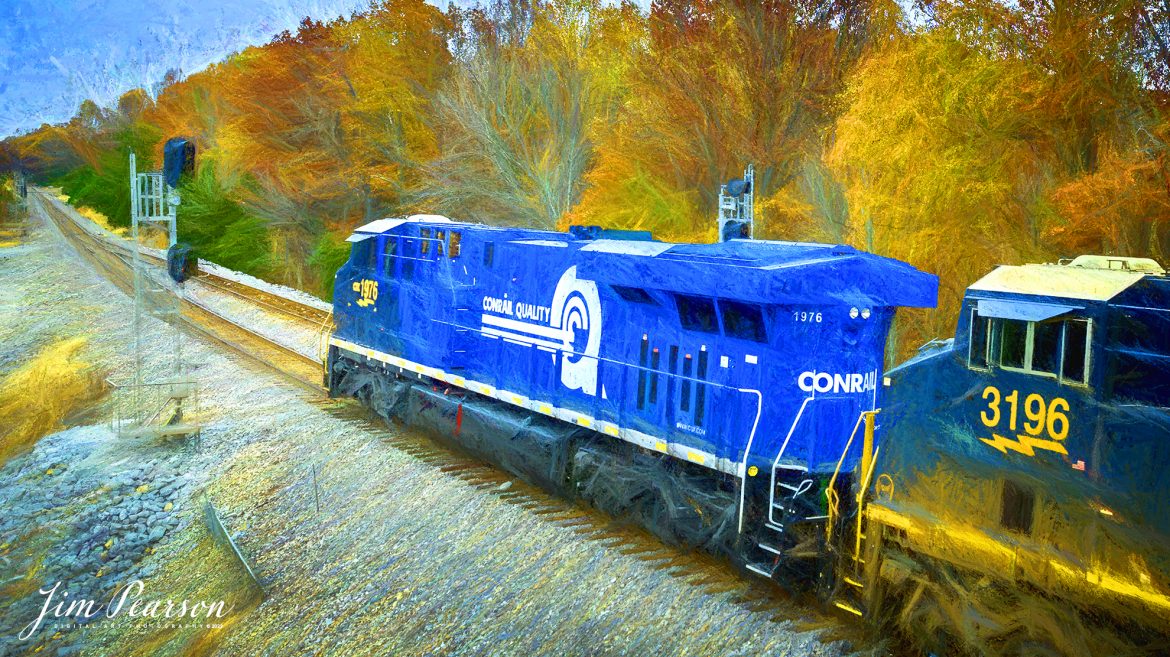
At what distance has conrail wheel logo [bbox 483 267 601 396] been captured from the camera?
10664mm

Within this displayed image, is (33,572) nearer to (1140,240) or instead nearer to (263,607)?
(263,607)

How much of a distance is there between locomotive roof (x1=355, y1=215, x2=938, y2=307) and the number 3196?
1830mm

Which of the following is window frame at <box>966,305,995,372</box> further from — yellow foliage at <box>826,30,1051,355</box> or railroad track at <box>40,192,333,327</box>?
railroad track at <box>40,192,333,327</box>

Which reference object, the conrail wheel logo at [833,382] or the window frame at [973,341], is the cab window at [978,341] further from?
the conrail wheel logo at [833,382]

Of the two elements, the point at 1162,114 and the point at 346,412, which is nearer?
the point at 1162,114

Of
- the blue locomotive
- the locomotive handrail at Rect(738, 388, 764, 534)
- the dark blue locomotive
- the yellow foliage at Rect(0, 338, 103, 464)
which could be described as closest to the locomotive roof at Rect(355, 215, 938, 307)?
the dark blue locomotive

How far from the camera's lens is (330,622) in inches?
357

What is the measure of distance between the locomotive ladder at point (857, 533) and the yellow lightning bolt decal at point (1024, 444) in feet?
3.65

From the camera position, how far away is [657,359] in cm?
979

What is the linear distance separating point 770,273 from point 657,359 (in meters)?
2.22

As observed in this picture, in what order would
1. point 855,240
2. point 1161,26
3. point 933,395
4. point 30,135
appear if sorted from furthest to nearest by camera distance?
point 30,135, point 855,240, point 1161,26, point 933,395

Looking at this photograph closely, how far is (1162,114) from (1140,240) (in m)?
2.17

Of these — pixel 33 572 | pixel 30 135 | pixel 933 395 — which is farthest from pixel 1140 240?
pixel 30 135

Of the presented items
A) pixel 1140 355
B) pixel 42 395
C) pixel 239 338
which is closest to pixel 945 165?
pixel 1140 355
